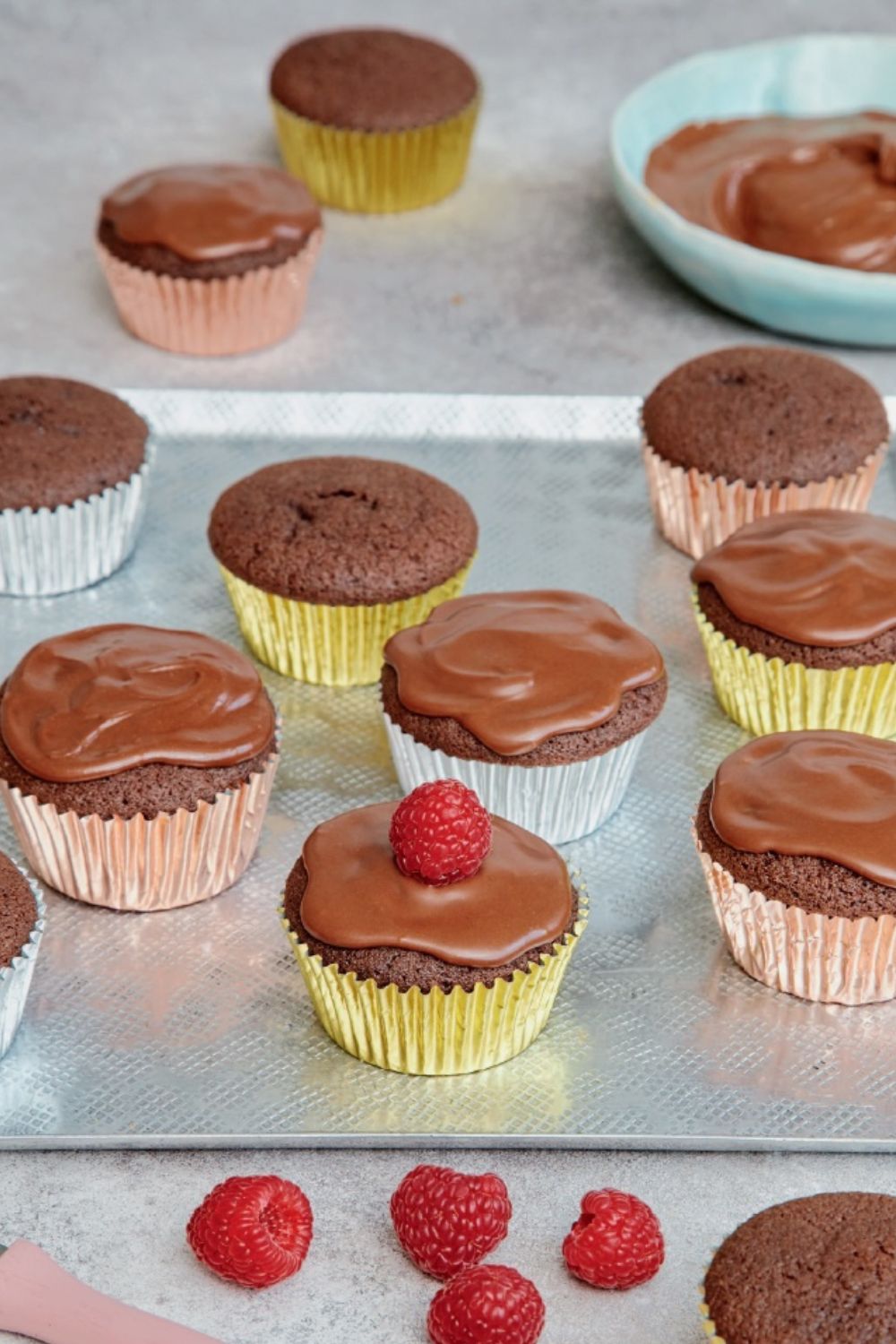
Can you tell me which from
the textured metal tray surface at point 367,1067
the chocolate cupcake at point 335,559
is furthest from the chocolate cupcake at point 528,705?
the chocolate cupcake at point 335,559

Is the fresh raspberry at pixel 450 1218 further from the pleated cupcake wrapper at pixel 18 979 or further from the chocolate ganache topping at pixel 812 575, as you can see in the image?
the chocolate ganache topping at pixel 812 575

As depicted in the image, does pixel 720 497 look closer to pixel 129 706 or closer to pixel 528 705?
pixel 528 705

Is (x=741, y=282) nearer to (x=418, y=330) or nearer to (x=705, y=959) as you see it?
(x=418, y=330)

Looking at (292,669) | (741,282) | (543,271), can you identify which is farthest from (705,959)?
(543,271)

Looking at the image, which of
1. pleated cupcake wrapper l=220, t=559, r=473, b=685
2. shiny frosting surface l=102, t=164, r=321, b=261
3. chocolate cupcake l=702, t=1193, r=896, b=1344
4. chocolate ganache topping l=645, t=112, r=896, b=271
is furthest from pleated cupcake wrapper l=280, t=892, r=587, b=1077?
chocolate ganache topping l=645, t=112, r=896, b=271

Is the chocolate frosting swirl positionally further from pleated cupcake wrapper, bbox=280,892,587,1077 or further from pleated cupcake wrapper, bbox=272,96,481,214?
pleated cupcake wrapper, bbox=272,96,481,214

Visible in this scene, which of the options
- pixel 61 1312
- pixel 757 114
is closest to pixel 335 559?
pixel 61 1312
